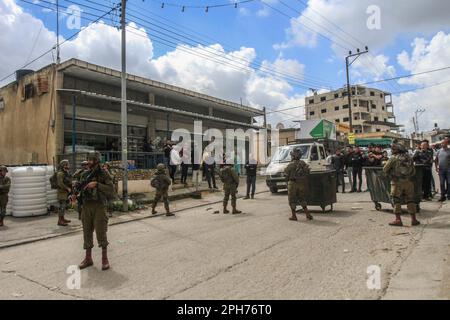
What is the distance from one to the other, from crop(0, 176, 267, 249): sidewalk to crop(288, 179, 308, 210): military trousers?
4.44 metres

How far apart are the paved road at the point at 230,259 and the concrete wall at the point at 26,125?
24.9ft

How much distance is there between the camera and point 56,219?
1103 centimetres

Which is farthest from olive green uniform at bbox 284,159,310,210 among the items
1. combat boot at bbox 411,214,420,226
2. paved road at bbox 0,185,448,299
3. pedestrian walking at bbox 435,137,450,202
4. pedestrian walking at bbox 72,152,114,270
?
pedestrian walking at bbox 72,152,114,270

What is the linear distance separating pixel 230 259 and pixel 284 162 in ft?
32.6

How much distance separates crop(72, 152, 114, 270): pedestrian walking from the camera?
19.5 feet

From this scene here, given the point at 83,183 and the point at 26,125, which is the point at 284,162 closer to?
the point at 83,183

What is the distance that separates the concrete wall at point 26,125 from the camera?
1517cm

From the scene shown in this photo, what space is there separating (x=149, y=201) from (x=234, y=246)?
738 centimetres

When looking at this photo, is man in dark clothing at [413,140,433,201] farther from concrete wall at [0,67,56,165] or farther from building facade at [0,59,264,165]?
concrete wall at [0,67,56,165]

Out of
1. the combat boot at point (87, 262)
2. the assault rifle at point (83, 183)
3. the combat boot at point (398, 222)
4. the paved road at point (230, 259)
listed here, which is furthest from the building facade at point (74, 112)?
the combat boot at point (398, 222)

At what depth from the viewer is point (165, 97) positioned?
20.3 meters

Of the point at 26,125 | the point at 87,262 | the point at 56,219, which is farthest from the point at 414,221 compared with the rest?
the point at 26,125
